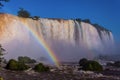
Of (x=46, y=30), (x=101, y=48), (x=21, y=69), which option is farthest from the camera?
(x=101, y=48)

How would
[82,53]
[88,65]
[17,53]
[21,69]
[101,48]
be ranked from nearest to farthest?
[21,69], [88,65], [17,53], [82,53], [101,48]

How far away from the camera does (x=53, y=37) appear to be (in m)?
106

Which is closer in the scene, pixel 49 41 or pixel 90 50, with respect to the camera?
pixel 49 41

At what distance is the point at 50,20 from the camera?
104 meters

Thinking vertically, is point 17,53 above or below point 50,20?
below

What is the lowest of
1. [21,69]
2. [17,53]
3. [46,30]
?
[21,69]

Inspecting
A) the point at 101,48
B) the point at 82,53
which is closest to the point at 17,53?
the point at 82,53

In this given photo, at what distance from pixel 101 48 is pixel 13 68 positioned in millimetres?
74627

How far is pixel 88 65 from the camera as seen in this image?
57.6 metres

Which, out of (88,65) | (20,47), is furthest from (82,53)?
(88,65)

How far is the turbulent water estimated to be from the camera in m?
96.8

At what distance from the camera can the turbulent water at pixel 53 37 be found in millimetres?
96750

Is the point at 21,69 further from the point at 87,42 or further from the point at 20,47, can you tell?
the point at 87,42

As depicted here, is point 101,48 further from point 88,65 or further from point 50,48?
point 88,65
